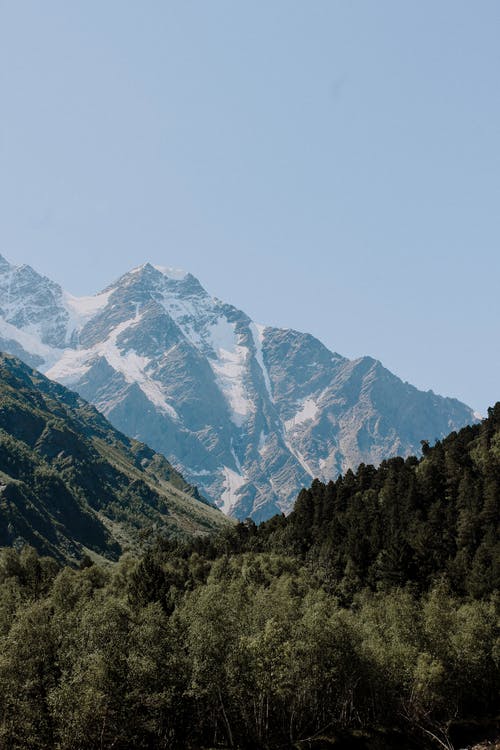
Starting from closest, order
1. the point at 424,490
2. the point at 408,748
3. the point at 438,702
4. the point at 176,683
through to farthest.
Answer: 1. the point at 176,683
2. the point at 408,748
3. the point at 438,702
4. the point at 424,490

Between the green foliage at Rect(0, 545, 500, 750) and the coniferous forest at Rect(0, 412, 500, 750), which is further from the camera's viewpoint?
the coniferous forest at Rect(0, 412, 500, 750)

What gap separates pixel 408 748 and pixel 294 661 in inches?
868

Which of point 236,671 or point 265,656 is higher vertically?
point 265,656

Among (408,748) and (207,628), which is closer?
(207,628)

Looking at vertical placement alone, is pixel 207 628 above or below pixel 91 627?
above

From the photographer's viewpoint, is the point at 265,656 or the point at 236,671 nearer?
the point at 236,671

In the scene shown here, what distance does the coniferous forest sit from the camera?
208 ft

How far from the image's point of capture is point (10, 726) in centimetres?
5631

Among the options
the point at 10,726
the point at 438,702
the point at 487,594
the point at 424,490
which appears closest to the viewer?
the point at 10,726

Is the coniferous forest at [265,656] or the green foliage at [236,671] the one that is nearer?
the green foliage at [236,671]

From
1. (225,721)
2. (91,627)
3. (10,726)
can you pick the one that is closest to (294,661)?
(225,721)

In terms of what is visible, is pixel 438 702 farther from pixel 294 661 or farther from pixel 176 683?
pixel 176 683

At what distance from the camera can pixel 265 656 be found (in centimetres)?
7538

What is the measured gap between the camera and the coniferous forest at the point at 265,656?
208 ft
